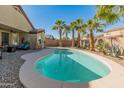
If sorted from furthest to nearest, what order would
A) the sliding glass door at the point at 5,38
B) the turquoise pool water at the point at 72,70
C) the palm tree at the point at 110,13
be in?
the sliding glass door at the point at 5,38
the palm tree at the point at 110,13
the turquoise pool water at the point at 72,70

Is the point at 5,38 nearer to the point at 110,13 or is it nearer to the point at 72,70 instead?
the point at 72,70

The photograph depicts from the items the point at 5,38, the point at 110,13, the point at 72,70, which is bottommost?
the point at 72,70

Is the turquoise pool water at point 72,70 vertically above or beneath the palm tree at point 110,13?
beneath

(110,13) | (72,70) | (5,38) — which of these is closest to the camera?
(72,70)

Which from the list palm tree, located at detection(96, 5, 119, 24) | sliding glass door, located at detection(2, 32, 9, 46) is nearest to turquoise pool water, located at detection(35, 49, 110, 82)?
palm tree, located at detection(96, 5, 119, 24)

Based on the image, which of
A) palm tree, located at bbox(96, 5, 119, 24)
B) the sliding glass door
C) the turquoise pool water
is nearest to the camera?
the turquoise pool water

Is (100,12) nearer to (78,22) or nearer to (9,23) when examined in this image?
(9,23)

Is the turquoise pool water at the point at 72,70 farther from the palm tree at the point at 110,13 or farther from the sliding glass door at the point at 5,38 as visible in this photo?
the sliding glass door at the point at 5,38

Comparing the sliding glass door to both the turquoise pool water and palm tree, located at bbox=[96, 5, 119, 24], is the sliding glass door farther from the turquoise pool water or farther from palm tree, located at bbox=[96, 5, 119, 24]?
palm tree, located at bbox=[96, 5, 119, 24]

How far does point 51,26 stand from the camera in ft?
108

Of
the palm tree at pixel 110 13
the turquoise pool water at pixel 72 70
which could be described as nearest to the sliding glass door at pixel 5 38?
the turquoise pool water at pixel 72 70

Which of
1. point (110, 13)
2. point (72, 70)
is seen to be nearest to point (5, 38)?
point (72, 70)
